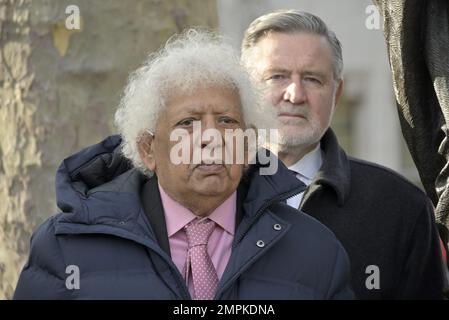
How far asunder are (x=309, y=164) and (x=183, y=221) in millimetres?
1032

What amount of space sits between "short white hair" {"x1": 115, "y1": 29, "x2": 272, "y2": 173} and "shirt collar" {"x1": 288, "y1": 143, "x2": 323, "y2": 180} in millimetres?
690

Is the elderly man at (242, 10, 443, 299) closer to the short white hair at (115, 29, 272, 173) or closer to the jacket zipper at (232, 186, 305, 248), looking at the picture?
the short white hair at (115, 29, 272, 173)

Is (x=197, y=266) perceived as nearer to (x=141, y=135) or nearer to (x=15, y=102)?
(x=141, y=135)

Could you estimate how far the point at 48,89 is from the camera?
589 centimetres

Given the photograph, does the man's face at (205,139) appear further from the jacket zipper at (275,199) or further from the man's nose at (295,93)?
the man's nose at (295,93)

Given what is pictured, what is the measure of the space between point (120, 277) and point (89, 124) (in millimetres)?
2296

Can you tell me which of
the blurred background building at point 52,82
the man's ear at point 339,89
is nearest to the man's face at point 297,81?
the man's ear at point 339,89

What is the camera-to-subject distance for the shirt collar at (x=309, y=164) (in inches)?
188

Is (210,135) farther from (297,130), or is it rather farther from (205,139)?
(297,130)

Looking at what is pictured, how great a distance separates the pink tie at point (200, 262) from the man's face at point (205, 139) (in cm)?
10

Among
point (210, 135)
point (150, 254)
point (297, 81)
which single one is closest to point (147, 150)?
point (210, 135)

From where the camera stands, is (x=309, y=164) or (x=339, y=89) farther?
(x=339, y=89)

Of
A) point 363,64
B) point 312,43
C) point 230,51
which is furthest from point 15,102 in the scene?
point 363,64

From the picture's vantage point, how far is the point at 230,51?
13.2ft
